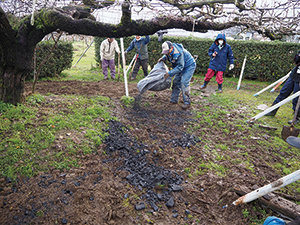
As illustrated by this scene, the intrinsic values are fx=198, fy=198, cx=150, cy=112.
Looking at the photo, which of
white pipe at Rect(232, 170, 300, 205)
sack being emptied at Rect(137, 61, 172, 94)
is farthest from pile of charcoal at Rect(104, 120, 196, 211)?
sack being emptied at Rect(137, 61, 172, 94)

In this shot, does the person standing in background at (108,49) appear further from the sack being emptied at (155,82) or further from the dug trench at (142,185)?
the dug trench at (142,185)

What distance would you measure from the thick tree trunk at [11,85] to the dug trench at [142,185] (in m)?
1.72

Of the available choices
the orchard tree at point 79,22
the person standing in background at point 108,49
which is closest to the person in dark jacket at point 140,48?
the person standing in background at point 108,49

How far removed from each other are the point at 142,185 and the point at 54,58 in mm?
6492

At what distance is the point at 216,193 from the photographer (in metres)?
2.83

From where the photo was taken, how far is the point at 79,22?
3.25 meters

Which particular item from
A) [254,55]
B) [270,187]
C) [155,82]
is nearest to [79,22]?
[155,82]

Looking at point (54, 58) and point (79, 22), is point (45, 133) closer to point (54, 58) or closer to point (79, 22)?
point (79, 22)

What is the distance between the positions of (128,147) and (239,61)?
792 centimetres

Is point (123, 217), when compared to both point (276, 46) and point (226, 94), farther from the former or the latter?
point (276, 46)

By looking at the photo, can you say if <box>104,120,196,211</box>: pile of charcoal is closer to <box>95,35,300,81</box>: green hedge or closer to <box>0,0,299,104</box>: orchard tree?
<box>0,0,299,104</box>: orchard tree

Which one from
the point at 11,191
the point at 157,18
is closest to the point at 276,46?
the point at 157,18

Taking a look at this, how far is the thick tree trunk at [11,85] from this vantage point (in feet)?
11.8

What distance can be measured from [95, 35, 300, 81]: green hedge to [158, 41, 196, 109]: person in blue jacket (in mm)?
4456
